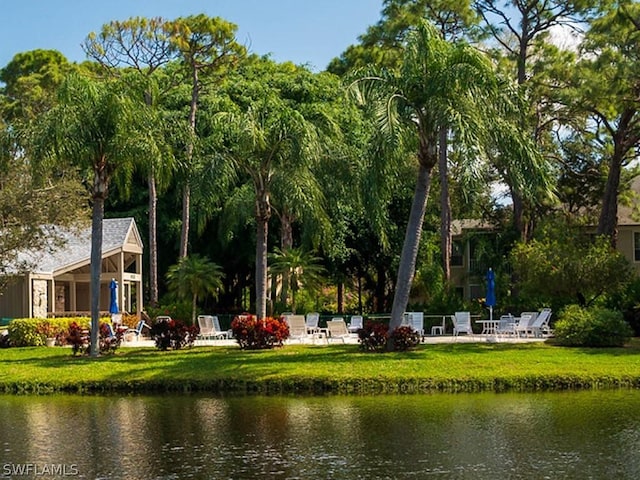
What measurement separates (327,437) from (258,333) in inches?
448

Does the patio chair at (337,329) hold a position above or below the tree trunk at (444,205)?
below

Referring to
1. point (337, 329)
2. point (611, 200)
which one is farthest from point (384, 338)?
point (611, 200)

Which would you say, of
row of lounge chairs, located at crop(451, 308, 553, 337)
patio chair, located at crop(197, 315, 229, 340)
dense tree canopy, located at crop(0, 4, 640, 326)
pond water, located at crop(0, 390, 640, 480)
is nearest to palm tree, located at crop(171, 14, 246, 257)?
dense tree canopy, located at crop(0, 4, 640, 326)

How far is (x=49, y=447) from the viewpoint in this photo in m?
13.8

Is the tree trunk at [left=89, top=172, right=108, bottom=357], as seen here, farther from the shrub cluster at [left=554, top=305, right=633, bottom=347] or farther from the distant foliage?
the distant foliage

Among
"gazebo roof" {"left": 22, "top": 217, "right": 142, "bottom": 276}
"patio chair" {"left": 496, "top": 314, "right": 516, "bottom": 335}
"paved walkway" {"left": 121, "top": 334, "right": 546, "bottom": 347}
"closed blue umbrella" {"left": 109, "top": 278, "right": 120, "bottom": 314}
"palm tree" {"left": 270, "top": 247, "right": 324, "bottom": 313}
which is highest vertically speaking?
"gazebo roof" {"left": 22, "top": 217, "right": 142, "bottom": 276}

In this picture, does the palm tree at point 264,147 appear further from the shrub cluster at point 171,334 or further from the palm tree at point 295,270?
the palm tree at point 295,270

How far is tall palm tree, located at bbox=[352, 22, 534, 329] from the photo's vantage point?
22.5 meters

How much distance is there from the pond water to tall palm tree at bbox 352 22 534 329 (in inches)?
259

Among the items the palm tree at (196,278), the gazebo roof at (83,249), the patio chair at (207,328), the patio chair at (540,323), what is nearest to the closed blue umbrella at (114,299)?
the gazebo roof at (83,249)

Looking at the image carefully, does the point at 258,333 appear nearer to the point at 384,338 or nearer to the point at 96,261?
the point at 384,338

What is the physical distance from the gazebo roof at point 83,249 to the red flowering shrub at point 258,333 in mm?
10042

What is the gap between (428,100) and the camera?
75.3 ft

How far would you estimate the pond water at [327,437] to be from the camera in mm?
12039
